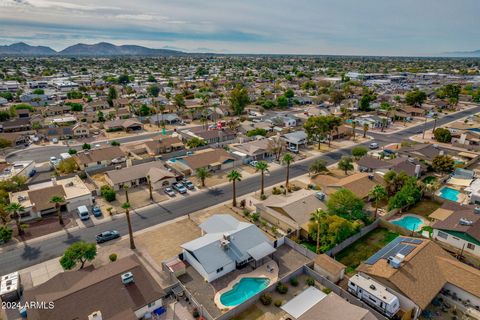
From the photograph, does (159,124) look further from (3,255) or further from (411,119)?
(411,119)

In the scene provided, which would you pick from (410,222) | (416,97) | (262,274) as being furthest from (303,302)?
(416,97)

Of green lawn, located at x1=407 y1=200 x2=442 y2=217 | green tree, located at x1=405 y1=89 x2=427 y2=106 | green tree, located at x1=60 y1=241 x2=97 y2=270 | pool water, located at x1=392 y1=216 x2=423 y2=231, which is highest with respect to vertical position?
green tree, located at x1=405 y1=89 x2=427 y2=106

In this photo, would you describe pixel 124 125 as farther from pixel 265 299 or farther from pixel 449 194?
pixel 449 194

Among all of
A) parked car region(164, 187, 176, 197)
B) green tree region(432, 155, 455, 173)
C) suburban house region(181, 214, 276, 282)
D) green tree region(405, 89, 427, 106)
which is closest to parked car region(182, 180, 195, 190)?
parked car region(164, 187, 176, 197)

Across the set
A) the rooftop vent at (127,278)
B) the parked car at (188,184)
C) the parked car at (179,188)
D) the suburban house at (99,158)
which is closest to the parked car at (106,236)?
the rooftop vent at (127,278)

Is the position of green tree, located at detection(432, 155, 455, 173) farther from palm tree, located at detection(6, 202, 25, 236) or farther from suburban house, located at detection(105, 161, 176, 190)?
palm tree, located at detection(6, 202, 25, 236)

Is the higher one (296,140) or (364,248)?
(296,140)

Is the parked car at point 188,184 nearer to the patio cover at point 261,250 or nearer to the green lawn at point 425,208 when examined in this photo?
the patio cover at point 261,250
